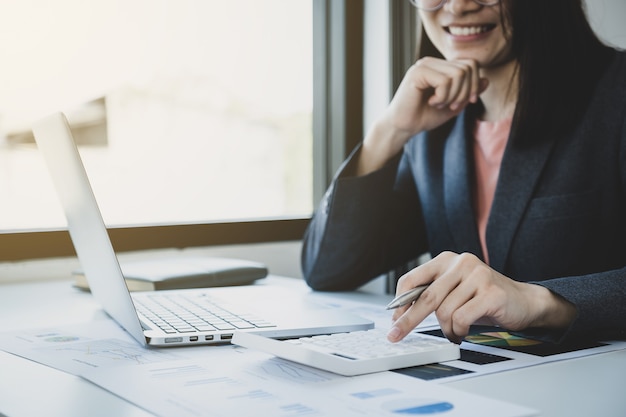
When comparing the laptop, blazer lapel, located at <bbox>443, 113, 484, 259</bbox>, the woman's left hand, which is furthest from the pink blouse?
the woman's left hand

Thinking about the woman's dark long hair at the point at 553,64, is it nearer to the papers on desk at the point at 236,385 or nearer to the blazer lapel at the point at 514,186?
the blazer lapel at the point at 514,186

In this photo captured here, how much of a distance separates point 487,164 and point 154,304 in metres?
0.68

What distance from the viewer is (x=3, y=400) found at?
729 mm

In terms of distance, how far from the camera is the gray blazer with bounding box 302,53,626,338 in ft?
4.31

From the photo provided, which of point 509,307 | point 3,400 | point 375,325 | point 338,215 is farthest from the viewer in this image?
point 338,215

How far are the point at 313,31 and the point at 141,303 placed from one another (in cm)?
118

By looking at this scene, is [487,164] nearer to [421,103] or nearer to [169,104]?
[421,103]

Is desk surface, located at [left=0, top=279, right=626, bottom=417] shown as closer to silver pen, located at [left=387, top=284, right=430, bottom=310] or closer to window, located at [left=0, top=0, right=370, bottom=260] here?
silver pen, located at [left=387, top=284, right=430, bottom=310]

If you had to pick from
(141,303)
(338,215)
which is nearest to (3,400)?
(141,303)

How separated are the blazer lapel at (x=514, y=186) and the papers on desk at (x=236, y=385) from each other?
0.60 metres

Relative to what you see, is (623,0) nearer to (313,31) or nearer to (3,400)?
(313,31)

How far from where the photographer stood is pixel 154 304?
46.7 inches

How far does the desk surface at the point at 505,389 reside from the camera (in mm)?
691

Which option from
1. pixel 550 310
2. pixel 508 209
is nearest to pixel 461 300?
pixel 550 310
